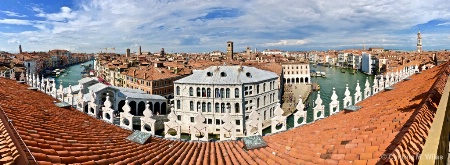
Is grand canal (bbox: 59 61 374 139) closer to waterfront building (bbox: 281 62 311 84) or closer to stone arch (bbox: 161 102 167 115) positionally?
waterfront building (bbox: 281 62 311 84)

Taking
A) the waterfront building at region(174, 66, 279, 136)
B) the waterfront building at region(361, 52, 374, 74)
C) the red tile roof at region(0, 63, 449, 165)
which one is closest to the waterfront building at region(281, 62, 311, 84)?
the waterfront building at region(361, 52, 374, 74)

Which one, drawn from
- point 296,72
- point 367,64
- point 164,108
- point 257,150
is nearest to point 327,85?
point 296,72

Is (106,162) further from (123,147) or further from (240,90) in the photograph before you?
(240,90)

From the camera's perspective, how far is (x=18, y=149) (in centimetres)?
296

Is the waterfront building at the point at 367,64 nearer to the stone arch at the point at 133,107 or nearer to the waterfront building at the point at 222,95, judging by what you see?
the waterfront building at the point at 222,95

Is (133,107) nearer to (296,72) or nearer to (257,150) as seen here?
(257,150)

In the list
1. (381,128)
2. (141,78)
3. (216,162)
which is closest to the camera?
(381,128)

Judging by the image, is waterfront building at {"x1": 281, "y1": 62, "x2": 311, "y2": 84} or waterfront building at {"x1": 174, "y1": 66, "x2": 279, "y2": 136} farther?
waterfront building at {"x1": 281, "y1": 62, "x2": 311, "y2": 84}

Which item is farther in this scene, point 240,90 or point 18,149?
point 240,90

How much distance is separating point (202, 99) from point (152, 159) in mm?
24660

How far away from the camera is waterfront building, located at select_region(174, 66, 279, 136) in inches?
1131

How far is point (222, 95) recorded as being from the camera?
94.9 feet

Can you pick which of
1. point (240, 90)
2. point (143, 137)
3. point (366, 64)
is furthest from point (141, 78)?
point (366, 64)

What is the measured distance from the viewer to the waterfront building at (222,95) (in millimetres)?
28719
